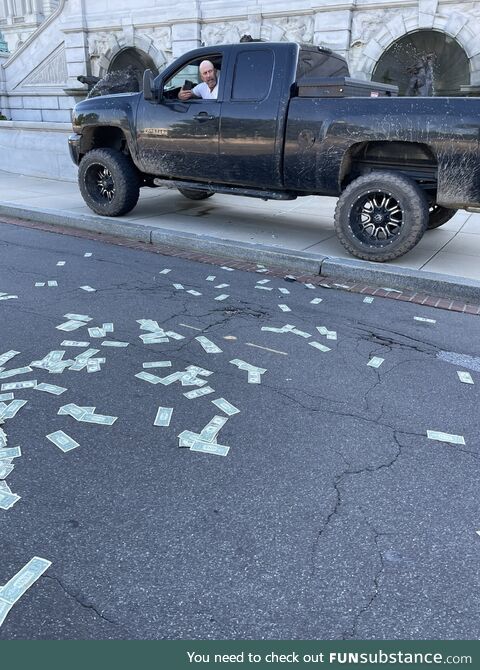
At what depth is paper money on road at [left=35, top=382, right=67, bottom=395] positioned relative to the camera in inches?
145

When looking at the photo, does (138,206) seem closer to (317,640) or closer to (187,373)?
(187,373)

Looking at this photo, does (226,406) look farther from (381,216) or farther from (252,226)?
(252,226)

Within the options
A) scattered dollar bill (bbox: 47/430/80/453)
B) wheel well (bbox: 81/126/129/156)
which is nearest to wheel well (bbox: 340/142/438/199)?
wheel well (bbox: 81/126/129/156)

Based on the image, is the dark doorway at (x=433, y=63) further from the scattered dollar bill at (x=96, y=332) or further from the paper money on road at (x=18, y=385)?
the paper money on road at (x=18, y=385)

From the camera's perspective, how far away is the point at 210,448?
315 centimetres

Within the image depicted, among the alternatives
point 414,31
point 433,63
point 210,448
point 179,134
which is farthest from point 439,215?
point 433,63

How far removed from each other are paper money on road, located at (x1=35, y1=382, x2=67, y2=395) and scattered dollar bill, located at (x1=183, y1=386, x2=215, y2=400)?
809 mm

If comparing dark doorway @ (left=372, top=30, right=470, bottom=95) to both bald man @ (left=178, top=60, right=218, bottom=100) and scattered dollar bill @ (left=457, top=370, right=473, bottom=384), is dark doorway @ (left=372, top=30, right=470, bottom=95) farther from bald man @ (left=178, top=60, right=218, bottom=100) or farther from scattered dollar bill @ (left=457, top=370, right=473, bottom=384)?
scattered dollar bill @ (left=457, top=370, right=473, bottom=384)

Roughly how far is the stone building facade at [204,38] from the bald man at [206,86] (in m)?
5.95

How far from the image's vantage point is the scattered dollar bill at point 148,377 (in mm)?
3871

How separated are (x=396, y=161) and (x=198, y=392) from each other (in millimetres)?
4191

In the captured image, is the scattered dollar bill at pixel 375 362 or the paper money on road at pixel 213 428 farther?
the scattered dollar bill at pixel 375 362

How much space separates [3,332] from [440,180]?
4.53 metres

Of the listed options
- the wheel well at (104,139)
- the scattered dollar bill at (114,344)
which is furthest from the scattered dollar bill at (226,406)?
the wheel well at (104,139)
